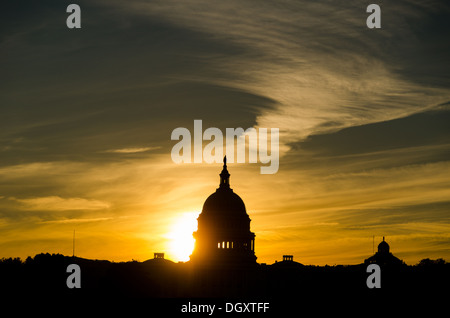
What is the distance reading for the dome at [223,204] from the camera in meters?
182

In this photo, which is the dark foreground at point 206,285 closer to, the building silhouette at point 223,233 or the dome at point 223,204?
the building silhouette at point 223,233

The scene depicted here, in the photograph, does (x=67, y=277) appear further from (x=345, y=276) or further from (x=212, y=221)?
(x=345, y=276)

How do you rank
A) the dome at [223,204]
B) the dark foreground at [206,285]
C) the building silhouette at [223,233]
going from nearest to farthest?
the dark foreground at [206,285]
the building silhouette at [223,233]
the dome at [223,204]

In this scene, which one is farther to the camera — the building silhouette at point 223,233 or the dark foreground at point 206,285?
the building silhouette at point 223,233

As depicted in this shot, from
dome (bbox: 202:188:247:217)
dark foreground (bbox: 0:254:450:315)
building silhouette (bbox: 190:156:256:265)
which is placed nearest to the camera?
dark foreground (bbox: 0:254:450:315)

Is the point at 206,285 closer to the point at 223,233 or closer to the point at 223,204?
the point at 223,233

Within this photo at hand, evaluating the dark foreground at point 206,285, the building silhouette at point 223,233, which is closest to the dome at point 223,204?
the building silhouette at point 223,233

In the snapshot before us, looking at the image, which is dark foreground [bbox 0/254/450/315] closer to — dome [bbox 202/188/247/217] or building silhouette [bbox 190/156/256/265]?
building silhouette [bbox 190/156/256/265]

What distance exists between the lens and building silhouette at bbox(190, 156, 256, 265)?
182 metres

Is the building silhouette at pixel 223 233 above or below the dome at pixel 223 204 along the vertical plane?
below

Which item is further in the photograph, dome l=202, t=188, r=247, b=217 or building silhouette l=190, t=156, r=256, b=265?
dome l=202, t=188, r=247, b=217

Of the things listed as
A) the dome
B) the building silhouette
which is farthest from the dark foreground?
the dome
